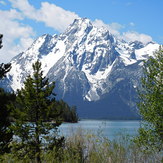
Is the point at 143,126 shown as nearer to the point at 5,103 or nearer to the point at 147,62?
the point at 147,62

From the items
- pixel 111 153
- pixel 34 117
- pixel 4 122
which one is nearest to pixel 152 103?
pixel 34 117

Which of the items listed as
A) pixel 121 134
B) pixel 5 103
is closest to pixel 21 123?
pixel 5 103

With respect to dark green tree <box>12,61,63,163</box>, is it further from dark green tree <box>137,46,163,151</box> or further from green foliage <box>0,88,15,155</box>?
dark green tree <box>137,46,163,151</box>

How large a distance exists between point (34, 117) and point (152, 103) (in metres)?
10.8

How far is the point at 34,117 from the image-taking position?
30.6 metres

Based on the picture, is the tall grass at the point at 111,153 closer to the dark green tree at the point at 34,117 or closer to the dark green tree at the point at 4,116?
the dark green tree at the point at 4,116

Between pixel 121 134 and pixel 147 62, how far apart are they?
13568 millimetres

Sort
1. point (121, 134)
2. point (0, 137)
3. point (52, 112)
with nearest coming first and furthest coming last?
1. point (121, 134)
2. point (0, 137)
3. point (52, 112)

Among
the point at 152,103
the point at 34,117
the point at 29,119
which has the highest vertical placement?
the point at 152,103

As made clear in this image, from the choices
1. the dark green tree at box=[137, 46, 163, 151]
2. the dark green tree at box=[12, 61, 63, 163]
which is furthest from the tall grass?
the dark green tree at box=[12, 61, 63, 163]

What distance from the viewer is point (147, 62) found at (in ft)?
95.0

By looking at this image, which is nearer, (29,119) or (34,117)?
(29,119)

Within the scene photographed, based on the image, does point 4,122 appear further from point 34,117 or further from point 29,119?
point 34,117

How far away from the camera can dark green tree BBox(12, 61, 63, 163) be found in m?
27.7
